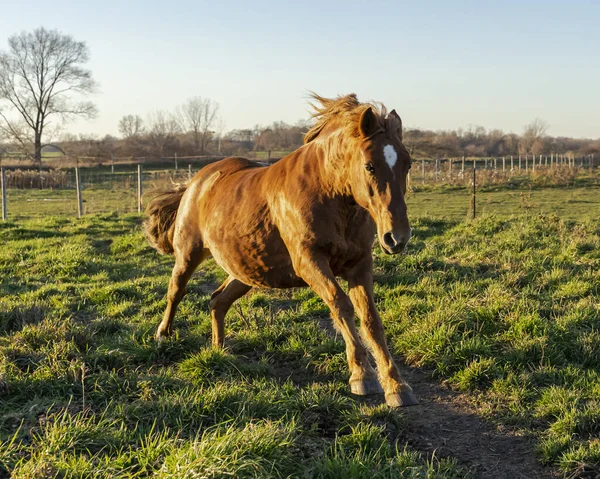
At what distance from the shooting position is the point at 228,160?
A: 238 inches

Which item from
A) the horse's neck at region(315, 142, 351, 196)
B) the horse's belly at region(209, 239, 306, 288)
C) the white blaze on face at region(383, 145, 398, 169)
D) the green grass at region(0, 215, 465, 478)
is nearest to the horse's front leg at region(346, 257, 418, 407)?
the green grass at region(0, 215, 465, 478)

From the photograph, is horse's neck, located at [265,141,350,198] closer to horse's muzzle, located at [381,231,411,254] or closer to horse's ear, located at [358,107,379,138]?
horse's ear, located at [358,107,379,138]

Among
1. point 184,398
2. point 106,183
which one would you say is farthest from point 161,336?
point 106,183

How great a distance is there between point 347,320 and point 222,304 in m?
1.86

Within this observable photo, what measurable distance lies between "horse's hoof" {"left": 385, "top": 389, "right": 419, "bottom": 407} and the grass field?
10cm

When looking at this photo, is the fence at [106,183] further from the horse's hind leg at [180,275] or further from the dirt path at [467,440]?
the dirt path at [467,440]

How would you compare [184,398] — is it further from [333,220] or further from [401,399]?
[333,220]

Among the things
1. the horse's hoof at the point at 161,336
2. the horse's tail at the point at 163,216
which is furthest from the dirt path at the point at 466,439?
the horse's tail at the point at 163,216

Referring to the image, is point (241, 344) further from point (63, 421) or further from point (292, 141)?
point (292, 141)

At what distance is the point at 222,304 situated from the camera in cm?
552

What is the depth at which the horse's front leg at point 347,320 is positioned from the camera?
3934mm

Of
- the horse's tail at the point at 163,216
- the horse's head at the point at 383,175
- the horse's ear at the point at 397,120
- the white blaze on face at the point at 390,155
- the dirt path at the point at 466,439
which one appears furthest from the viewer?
the horse's tail at the point at 163,216

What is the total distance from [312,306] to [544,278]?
9.44 feet

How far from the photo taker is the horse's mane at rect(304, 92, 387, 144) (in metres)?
3.87
